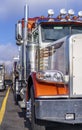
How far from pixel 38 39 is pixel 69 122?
3.18 m

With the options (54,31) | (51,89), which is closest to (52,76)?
(51,89)

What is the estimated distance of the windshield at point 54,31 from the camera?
10.8 meters

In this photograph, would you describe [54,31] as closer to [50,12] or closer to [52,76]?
[50,12]

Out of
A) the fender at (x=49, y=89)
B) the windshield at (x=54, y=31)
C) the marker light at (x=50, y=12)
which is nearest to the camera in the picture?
the fender at (x=49, y=89)

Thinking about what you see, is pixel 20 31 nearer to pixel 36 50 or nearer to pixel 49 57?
pixel 36 50

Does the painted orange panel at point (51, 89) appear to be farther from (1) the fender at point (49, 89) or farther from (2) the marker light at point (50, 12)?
(2) the marker light at point (50, 12)

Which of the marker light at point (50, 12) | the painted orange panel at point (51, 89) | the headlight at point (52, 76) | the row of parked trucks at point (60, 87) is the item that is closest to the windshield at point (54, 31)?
the row of parked trucks at point (60, 87)

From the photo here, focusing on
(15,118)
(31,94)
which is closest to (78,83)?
(31,94)

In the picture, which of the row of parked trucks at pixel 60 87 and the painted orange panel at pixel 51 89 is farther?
the painted orange panel at pixel 51 89

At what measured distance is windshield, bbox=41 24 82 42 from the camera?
35.4 feet

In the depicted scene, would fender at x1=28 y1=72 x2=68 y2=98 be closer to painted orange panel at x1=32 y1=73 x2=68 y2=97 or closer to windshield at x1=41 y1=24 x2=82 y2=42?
painted orange panel at x1=32 y1=73 x2=68 y2=97

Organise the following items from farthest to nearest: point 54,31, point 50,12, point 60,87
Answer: point 50,12 → point 54,31 → point 60,87

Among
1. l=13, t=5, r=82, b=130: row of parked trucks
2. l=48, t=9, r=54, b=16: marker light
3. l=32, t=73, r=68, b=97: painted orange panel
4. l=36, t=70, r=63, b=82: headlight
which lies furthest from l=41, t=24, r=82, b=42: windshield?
l=32, t=73, r=68, b=97: painted orange panel

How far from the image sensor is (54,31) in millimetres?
10852
